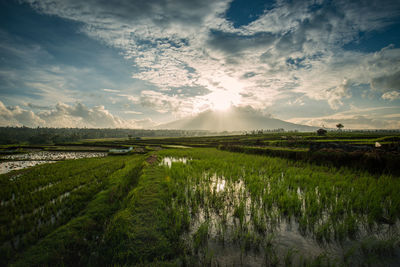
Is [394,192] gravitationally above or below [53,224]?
above

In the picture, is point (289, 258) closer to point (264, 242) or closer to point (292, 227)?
point (264, 242)

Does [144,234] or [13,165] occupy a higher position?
[144,234]

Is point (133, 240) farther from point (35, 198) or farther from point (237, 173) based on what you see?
point (237, 173)

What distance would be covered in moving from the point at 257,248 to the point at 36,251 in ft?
15.9

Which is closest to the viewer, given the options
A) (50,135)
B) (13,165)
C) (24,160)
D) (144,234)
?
(144,234)

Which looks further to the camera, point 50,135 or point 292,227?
point 50,135

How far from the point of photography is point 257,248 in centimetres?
355

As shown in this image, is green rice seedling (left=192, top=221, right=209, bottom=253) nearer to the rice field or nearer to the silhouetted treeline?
the rice field

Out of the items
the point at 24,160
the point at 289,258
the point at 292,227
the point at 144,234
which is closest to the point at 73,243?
the point at 144,234

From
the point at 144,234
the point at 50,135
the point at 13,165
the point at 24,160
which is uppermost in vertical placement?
the point at 50,135

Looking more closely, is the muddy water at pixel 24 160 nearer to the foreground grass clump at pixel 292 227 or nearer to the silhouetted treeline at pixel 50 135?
the foreground grass clump at pixel 292 227

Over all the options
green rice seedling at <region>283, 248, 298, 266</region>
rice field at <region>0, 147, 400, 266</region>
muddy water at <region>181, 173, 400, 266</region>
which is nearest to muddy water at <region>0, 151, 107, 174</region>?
rice field at <region>0, 147, 400, 266</region>

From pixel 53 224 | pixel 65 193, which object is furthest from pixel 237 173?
pixel 65 193

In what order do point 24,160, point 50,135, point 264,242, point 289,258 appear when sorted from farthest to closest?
1. point 50,135
2. point 24,160
3. point 264,242
4. point 289,258
